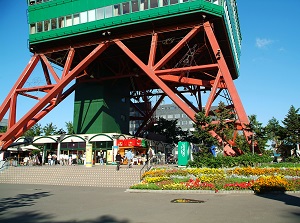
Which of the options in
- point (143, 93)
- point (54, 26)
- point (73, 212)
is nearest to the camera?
point (73, 212)

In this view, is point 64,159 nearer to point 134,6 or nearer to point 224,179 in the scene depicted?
point 134,6

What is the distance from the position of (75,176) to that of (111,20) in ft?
59.2

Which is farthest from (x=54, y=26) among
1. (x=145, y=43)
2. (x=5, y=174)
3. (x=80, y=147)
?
(x=5, y=174)

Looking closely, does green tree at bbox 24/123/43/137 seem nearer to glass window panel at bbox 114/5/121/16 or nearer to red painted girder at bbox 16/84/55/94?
red painted girder at bbox 16/84/55/94

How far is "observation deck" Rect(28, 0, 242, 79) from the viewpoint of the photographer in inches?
1222

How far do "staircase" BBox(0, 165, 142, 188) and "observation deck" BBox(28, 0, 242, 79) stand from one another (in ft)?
52.7

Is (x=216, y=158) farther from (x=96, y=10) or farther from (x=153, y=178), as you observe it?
(x=96, y=10)

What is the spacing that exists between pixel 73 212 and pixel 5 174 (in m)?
22.0

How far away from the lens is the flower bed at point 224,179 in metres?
15.8

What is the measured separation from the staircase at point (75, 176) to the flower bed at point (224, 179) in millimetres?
2559

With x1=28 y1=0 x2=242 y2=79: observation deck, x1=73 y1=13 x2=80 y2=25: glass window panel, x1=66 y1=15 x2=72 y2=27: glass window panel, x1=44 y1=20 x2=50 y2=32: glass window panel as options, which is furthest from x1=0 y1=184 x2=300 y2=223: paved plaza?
x1=44 y1=20 x2=50 y2=32: glass window panel

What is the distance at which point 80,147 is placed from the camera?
40.6m

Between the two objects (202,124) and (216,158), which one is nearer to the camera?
(216,158)

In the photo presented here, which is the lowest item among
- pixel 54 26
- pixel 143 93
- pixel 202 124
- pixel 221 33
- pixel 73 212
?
pixel 73 212
